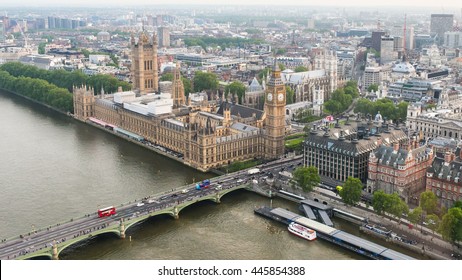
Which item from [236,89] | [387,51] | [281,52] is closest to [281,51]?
[281,52]

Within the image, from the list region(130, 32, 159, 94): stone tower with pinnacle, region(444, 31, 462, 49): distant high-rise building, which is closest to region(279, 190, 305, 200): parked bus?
region(130, 32, 159, 94): stone tower with pinnacle

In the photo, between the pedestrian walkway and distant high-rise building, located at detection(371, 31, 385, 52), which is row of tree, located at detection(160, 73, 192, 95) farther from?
distant high-rise building, located at detection(371, 31, 385, 52)

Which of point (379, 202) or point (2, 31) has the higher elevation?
point (2, 31)

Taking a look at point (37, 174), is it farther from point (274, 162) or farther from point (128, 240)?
point (274, 162)

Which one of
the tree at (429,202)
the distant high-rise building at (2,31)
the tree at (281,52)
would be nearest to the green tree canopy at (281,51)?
the tree at (281,52)

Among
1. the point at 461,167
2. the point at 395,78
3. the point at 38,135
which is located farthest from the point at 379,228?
the point at 395,78

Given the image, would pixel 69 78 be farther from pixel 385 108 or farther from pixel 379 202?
pixel 379 202
